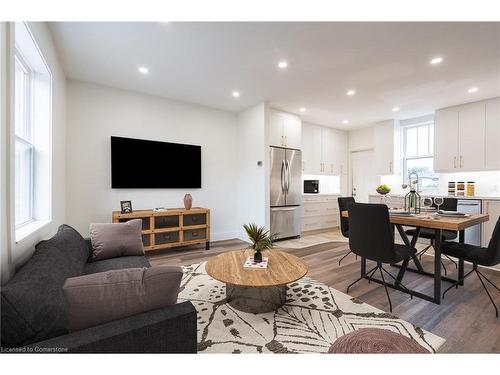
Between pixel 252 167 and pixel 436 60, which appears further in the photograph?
pixel 252 167

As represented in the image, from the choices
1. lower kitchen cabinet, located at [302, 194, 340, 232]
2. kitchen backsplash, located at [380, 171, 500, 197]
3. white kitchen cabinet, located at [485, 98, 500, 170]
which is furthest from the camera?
lower kitchen cabinet, located at [302, 194, 340, 232]

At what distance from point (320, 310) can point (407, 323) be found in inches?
26.7

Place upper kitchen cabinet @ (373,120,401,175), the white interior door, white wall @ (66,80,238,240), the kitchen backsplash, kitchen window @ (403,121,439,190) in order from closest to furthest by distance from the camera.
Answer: white wall @ (66,80,238,240) → the kitchen backsplash → kitchen window @ (403,121,439,190) → upper kitchen cabinet @ (373,120,401,175) → the white interior door

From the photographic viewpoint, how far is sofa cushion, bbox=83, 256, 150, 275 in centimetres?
193

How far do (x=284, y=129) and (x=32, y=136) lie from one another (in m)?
3.88

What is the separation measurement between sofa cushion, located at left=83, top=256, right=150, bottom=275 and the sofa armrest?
119cm

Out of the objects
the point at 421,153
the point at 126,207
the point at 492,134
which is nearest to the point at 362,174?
the point at 421,153

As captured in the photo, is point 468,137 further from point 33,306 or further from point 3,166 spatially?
point 3,166

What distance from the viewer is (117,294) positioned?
3.14 ft

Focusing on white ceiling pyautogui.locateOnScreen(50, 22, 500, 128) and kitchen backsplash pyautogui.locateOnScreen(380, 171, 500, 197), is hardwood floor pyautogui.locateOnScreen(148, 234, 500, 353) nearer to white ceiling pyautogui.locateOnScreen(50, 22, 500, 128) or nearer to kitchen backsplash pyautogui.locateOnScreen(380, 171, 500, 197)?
kitchen backsplash pyautogui.locateOnScreen(380, 171, 500, 197)

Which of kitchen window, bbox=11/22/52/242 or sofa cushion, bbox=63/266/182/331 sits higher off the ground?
kitchen window, bbox=11/22/52/242

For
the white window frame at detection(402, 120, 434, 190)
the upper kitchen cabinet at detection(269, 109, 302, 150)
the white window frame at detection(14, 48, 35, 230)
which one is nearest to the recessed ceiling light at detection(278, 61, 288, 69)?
the upper kitchen cabinet at detection(269, 109, 302, 150)

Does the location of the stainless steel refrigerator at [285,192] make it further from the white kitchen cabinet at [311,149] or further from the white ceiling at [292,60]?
the white ceiling at [292,60]

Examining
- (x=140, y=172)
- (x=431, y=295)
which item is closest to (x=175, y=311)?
(x=431, y=295)
